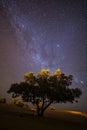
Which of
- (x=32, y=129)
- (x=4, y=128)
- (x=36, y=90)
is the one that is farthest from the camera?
(x=36, y=90)

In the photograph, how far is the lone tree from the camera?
126ft

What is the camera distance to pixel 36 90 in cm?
3806

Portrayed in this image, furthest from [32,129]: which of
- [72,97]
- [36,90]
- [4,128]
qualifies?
[72,97]

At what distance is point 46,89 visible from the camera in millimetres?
38188

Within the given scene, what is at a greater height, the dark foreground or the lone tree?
the lone tree

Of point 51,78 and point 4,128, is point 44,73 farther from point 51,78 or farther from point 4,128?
point 4,128

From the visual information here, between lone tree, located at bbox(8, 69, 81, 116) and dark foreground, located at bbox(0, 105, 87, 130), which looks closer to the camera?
dark foreground, located at bbox(0, 105, 87, 130)

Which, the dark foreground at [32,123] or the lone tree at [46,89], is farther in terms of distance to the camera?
the lone tree at [46,89]

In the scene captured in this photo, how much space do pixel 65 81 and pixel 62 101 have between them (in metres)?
3.70

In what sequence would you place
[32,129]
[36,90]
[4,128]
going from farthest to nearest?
[36,90] < [32,129] < [4,128]

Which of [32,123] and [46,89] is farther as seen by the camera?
[46,89]

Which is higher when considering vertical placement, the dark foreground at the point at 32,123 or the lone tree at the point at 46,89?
the lone tree at the point at 46,89

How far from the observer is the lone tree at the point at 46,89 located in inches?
1511

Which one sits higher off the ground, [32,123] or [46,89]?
[46,89]
